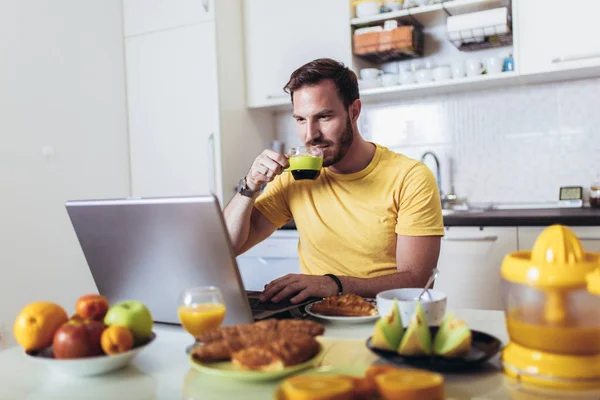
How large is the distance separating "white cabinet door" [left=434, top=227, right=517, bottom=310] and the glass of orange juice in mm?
1648

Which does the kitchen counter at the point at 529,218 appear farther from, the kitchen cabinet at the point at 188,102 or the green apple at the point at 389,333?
the green apple at the point at 389,333

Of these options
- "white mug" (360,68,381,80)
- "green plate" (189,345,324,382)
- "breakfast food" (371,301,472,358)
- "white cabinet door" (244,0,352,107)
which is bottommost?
"green plate" (189,345,324,382)

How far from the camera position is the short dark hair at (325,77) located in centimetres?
179

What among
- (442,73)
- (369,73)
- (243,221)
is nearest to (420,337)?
(243,221)

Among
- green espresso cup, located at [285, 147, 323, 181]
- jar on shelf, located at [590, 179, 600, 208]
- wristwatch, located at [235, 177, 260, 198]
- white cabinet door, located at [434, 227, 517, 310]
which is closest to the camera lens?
green espresso cup, located at [285, 147, 323, 181]

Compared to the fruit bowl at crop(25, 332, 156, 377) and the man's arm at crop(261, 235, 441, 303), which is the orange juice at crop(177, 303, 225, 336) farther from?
the man's arm at crop(261, 235, 441, 303)

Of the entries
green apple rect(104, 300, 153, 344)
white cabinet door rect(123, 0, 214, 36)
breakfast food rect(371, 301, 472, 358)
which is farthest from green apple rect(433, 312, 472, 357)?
white cabinet door rect(123, 0, 214, 36)

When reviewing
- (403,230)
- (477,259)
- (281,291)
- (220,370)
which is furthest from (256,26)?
(220,370)

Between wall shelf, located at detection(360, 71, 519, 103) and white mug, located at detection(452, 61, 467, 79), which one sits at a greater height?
white mug, located at detection(452, 61, 467, 79)

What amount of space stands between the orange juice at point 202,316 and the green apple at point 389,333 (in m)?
0.28

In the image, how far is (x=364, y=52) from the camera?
2.91 meters

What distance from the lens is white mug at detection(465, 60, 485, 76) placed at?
2715 mm

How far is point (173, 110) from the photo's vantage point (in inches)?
128

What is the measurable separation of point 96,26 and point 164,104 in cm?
58
